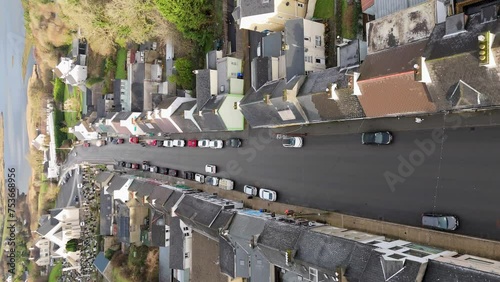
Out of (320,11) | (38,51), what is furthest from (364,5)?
(38,51)

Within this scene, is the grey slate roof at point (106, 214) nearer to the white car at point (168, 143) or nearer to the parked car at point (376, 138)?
the white car at point (168, 143)

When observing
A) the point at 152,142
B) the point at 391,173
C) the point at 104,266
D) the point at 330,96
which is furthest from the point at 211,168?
the point at 104,266

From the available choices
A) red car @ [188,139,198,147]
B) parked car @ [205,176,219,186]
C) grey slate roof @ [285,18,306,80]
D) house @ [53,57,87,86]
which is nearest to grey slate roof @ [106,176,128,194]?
red car @ [188,139,198,147]

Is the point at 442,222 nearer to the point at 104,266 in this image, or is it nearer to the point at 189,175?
the point at 189,175

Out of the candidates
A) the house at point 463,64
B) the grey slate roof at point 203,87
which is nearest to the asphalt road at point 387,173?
the house at point 463,64

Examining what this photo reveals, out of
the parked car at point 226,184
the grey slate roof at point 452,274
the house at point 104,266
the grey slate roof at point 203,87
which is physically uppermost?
the grey slate roof at point 203,87

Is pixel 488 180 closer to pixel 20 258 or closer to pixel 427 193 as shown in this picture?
pixel 427 193
